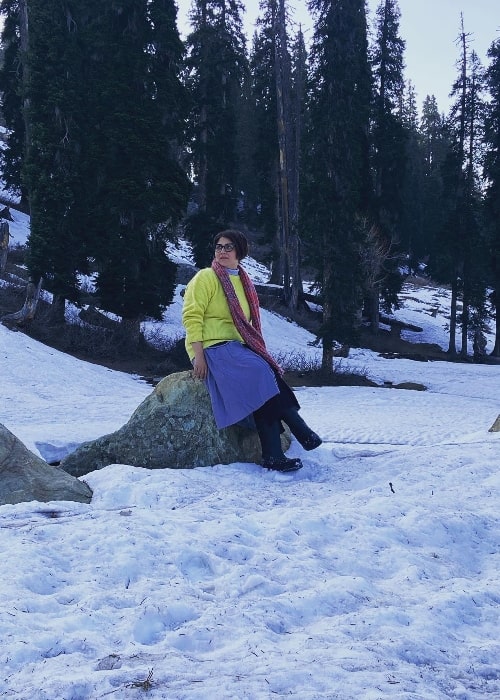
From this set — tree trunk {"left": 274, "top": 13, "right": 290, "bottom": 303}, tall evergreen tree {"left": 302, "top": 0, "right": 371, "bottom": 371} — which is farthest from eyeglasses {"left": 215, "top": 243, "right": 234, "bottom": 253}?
tree trunk {"left": 274, "top": 13, "right": 290, "bottom": 303}

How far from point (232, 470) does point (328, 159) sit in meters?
13.5

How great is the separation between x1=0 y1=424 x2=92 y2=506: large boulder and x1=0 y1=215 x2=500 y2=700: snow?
18 cm

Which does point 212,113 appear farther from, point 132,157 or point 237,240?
point 237,240

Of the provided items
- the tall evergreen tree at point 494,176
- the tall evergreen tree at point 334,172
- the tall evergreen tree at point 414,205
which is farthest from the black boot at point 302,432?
the tall evergreen tree at point 414,205

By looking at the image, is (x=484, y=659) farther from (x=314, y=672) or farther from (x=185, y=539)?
(x=185, y=539)

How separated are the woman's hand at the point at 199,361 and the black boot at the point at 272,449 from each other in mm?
623

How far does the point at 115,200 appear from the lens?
17.3 meters

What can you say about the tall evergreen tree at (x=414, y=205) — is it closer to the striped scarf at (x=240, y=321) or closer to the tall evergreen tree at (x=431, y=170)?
the tall evergreen tree at (x=431, y=170)

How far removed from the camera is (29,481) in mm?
4207

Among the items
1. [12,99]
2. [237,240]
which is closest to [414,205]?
[12,99]

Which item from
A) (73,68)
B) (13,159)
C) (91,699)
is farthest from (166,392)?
(13,159)

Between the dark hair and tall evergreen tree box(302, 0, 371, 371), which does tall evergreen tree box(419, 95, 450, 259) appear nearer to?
tall evergreen tree box(302, 0, 371, 371)

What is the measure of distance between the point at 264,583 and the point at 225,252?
328 cm

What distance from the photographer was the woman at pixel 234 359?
5.16 meters
